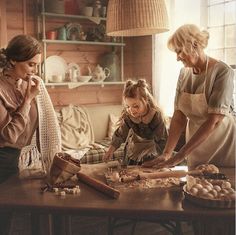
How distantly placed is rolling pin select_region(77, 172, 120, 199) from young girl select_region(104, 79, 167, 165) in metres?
0.51

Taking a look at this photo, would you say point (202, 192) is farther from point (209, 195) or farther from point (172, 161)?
point (172, 161)

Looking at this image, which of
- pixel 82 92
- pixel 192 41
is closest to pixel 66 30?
pixel 82 92

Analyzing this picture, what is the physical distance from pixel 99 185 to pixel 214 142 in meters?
0.66

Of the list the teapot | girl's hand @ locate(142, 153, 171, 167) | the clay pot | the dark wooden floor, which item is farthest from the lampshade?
the clay pot

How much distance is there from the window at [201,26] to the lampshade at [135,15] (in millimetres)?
1767

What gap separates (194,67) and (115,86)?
108 inches

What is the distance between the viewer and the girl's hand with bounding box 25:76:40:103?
1.57m

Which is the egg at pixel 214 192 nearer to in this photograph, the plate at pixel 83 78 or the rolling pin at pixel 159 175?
the rolling pin at pixel 159 175

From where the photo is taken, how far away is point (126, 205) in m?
1.23

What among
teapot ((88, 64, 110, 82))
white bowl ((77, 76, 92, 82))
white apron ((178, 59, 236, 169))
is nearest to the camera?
white apron ((178, 59, 236, 169))

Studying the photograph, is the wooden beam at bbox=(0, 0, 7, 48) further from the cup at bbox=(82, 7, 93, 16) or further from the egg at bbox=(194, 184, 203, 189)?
the egg at bbox=(194, 184, 203, 189)

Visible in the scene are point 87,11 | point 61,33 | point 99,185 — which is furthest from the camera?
point 87,11

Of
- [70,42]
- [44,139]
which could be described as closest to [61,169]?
[44,139]

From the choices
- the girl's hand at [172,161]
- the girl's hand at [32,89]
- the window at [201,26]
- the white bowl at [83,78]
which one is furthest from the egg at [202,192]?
the white bowl at [83,78]
